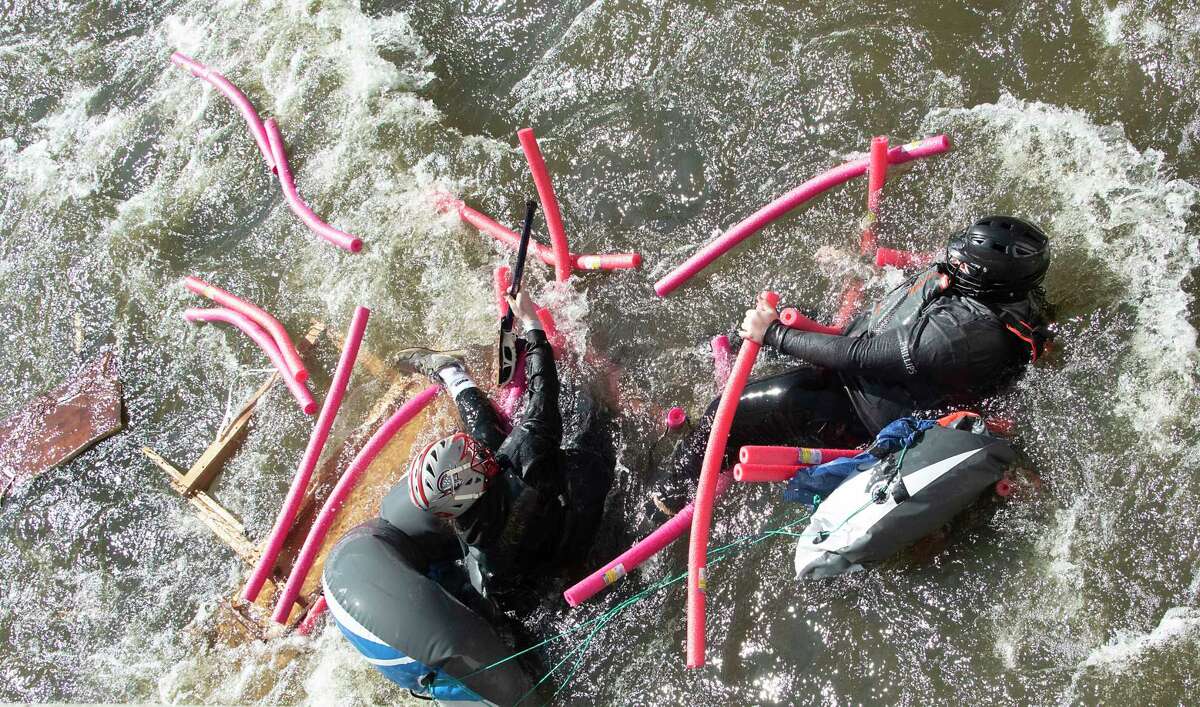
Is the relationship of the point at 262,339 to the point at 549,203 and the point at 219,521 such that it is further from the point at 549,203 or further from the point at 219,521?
the point at 549,203

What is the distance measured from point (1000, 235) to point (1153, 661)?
6.29ft

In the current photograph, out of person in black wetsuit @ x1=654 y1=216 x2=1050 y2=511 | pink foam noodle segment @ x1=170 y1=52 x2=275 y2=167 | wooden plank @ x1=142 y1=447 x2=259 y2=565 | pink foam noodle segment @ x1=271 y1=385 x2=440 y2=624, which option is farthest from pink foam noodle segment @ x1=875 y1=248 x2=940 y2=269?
pink foam noodle segment @ x1=170 y1=52 x2=275 y2=167

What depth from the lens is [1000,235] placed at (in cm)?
402

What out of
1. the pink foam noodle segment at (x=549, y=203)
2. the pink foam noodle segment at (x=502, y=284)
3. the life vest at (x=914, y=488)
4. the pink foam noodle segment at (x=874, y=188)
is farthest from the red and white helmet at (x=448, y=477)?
the pink foam noodle segment at (x=874, y=188)

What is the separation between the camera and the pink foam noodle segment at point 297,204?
6.31m

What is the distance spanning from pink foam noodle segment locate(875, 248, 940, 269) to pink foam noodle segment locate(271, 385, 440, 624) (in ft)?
8.71

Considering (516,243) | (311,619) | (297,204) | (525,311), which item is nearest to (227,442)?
(311,619)

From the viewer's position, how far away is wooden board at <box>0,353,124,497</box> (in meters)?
6.39

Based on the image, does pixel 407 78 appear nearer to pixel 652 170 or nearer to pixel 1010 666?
pixel 652 170

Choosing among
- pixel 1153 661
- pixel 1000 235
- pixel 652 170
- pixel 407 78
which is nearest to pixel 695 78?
pixel 652 170

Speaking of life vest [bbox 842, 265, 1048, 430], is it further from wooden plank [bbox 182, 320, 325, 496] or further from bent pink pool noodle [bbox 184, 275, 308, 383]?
wooden plank [bbox 182, 320, 325, 496]

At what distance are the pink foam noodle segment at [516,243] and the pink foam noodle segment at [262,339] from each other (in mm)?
1502

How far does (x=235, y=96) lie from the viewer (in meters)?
7.42

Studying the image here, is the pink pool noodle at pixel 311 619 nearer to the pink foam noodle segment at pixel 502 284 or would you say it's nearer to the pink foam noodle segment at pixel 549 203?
the pink foam noodle segment at pixel 502 284
